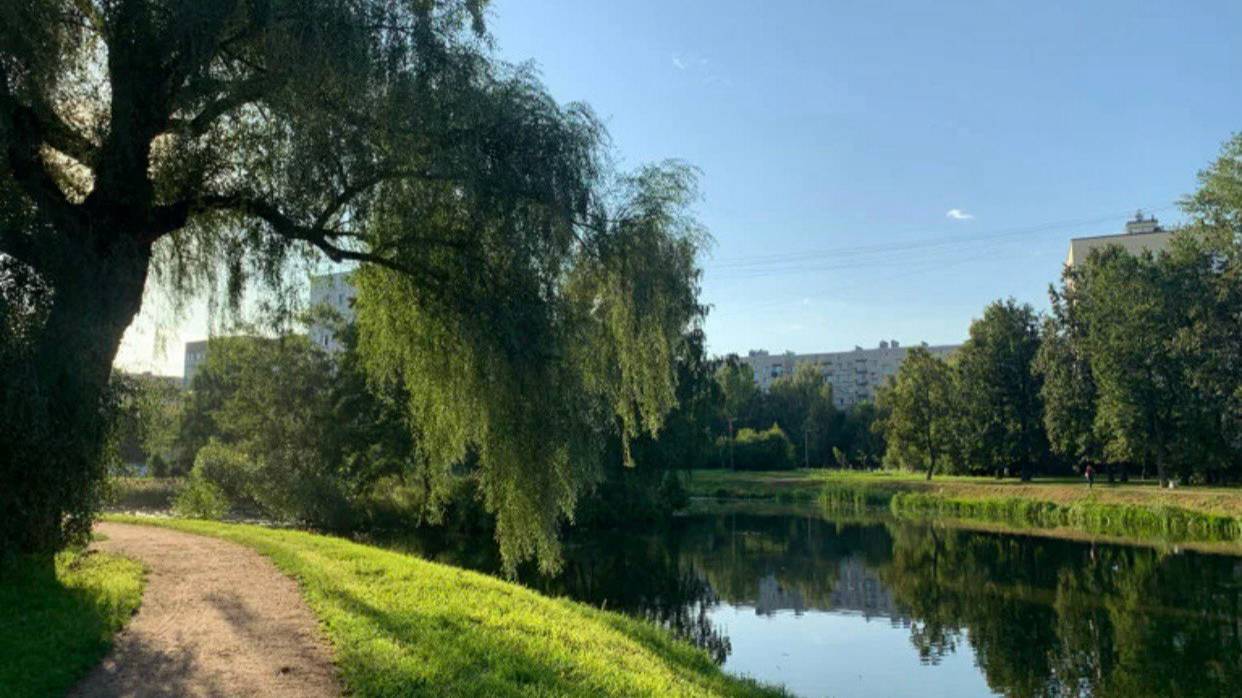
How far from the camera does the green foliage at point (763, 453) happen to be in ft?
269

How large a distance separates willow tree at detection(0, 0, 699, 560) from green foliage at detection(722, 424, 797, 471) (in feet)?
232

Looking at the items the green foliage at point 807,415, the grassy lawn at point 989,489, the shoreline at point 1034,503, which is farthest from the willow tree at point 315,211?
the green foliage at point 807,415

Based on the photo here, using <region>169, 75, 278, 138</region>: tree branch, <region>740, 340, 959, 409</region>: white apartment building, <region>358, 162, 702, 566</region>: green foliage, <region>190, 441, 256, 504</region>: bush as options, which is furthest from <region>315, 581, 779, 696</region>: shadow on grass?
<region>740, 340, 959, 409</region>: white apartment building

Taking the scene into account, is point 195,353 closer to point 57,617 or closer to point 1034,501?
point 1034,501

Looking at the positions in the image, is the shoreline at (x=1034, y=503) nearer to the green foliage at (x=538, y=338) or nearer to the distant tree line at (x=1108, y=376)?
the distant tree line at (x=1108, y=376)

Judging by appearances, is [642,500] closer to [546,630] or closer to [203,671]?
[546,630]

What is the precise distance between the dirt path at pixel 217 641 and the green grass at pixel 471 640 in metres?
0.32

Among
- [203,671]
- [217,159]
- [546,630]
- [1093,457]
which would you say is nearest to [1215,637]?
[546,630]

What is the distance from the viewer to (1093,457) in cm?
5256

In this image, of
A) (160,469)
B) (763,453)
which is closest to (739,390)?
(763,453)

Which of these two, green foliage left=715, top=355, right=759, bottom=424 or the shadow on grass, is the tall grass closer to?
green foliage left=715, top=355, right=759, bottom=424

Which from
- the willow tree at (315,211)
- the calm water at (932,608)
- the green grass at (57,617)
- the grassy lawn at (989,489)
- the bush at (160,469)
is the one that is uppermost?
the willow tree at (315,211)

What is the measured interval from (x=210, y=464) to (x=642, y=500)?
19.0 meters

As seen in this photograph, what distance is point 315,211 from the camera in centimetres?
1127
